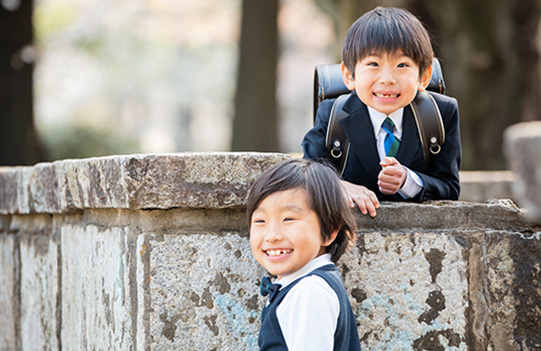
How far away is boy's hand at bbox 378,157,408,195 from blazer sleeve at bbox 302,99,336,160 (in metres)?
0.24

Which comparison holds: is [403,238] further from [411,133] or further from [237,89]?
[237,89]

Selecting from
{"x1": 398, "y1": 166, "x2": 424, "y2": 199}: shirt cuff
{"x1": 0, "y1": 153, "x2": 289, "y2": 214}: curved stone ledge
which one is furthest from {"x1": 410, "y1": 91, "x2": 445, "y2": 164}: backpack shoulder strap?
{"x1": 0, "y1": 153, "x2": 289, "y2": 214}: curved stone ledge

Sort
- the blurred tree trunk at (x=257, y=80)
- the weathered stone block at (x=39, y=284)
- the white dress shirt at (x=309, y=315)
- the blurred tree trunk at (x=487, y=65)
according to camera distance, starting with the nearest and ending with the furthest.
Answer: the white dress shirt at (x=309, y=315), the weathered stone block at (x=39, y=284), the blurred tree trunk at (x=487, y=65), the blurred tree trunk at (x=257, y=80)

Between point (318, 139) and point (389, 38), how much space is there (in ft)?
1.46

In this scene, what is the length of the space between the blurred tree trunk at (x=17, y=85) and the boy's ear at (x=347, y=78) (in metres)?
7.07

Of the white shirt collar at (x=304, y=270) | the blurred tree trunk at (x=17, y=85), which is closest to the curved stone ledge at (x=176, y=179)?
the white shirt collar at (x=304, y=270)

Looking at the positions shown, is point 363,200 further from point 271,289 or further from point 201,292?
point 201,292

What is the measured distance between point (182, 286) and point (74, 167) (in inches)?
28.8

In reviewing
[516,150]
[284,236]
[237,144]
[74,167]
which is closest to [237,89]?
[237,144]

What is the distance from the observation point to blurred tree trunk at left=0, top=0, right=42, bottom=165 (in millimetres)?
9125

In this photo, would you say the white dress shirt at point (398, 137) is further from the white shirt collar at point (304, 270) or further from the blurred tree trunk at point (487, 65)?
the blurred tree trunk at point (487, 65)

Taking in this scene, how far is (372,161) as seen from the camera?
8.68ft

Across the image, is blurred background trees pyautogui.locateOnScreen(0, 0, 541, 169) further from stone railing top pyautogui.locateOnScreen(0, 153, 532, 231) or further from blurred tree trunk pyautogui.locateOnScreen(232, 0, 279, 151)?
stone railing top pyautogui.locateOnScreen(0, 153, 532, 231)

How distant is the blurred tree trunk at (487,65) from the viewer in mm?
8320
